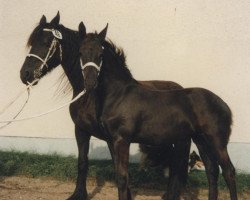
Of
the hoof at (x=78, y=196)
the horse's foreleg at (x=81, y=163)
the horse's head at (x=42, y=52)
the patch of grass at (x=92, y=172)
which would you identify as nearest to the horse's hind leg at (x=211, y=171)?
the patch of grass at (x=92, y=172)

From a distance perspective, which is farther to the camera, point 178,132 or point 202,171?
point 202,171

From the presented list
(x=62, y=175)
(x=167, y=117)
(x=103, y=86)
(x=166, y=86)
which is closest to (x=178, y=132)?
(x=167, y=117)

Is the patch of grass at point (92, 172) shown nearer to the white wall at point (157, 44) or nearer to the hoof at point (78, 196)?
the white wall at point (157, 44)

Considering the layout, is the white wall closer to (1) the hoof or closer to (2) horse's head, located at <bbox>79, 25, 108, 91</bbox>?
(1) the hoof

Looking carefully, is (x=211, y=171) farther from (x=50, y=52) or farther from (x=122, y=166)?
(x=50, y=52)

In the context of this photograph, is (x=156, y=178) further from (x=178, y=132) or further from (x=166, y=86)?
(x=178, y=132)

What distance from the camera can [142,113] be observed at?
4.43 meters

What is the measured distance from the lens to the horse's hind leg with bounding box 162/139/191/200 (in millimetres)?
5242

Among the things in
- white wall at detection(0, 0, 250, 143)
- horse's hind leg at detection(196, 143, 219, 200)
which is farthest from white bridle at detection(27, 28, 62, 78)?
white wall at detection(0, 0, 250, 143)

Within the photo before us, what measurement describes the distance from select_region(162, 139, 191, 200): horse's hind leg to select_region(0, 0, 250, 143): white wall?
1872mm

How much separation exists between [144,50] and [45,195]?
3.13 metres

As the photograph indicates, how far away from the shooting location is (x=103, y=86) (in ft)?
15.0

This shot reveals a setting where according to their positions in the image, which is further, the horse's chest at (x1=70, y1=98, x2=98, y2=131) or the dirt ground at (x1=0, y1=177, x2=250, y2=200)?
the dirt ground at (x1=0, y1=177, x2=250, y2=200)

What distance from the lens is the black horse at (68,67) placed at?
16.0 ft
